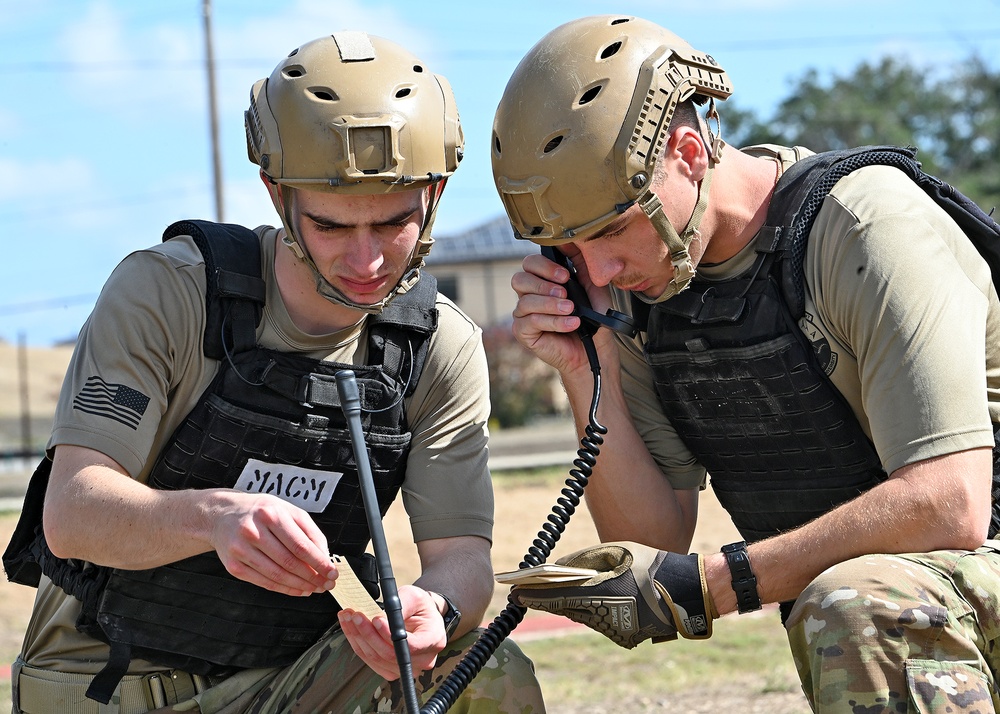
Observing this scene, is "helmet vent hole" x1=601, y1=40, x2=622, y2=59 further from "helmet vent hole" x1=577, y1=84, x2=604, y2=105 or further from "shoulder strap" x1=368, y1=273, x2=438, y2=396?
"shoulder strap" x1=368, y1=273, x2=438, y2=396

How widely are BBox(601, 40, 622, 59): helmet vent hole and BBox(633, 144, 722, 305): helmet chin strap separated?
0.40 meters

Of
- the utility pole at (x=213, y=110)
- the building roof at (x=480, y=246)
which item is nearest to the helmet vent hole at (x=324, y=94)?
the utility pole at (x=213, y=110)

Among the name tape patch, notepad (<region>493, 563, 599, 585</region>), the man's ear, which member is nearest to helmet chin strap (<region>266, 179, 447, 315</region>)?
the name tape patch

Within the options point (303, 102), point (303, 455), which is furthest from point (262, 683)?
point (303, 102)

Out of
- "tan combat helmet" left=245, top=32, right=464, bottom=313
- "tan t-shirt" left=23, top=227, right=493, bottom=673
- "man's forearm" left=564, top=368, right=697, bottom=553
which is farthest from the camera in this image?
"man's forearm" left=564, top=368, right=697, bottom=553

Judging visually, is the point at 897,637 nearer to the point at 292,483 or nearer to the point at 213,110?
the point at 292,483

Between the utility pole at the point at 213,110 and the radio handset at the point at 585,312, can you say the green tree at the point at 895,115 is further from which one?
the radio handset at the point at 585,312

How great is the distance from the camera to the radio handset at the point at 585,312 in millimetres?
3811

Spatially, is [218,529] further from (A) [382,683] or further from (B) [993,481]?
(B) [993,481]

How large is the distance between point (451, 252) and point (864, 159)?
42.1m

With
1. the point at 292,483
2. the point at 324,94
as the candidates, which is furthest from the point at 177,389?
the point at 324,94

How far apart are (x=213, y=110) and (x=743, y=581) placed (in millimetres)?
22408

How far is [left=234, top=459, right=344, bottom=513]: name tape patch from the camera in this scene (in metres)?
3.68

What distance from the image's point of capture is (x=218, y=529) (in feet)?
10.1
